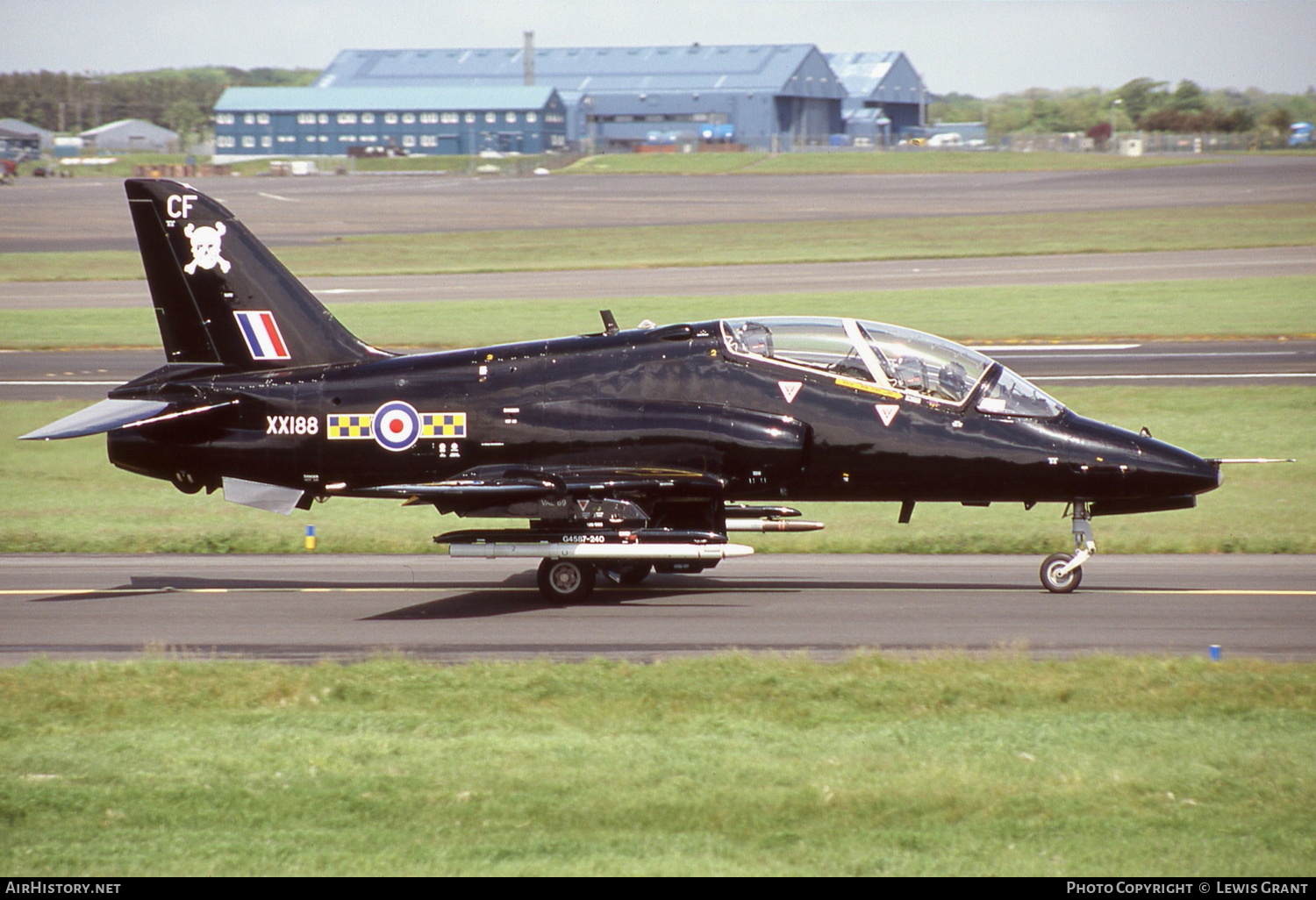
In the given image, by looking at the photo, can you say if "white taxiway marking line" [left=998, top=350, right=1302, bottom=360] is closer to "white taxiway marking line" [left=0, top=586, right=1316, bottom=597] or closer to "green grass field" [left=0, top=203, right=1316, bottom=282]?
"white taxiway marking line" [left=0, top=586, right=1316, bottom=597]

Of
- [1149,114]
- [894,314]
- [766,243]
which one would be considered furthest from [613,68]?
[894,314]

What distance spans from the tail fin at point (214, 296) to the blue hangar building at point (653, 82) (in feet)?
425

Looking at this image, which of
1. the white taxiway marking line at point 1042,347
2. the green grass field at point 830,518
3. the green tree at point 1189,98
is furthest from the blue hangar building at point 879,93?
the green grass field at point 830,518

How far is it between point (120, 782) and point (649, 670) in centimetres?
450

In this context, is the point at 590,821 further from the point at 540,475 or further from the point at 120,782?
the point at 540,475

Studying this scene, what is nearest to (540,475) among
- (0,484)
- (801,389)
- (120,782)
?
(801,389)

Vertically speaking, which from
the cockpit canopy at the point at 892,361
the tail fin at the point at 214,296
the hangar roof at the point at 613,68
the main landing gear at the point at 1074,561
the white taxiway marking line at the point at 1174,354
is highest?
the hangar roof at the point at 613,68

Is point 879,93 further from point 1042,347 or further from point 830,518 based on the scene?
point 830,518

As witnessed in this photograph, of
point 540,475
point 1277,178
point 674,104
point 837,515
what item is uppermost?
point 674,104

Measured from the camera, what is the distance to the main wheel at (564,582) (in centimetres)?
1516

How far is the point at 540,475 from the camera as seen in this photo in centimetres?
1498

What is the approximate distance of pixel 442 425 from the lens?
15523 millimetres

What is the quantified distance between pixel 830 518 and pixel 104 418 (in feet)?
33.5

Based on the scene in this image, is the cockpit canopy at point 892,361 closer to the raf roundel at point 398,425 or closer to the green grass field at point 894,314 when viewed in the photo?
the raf roundel at point 398,425
